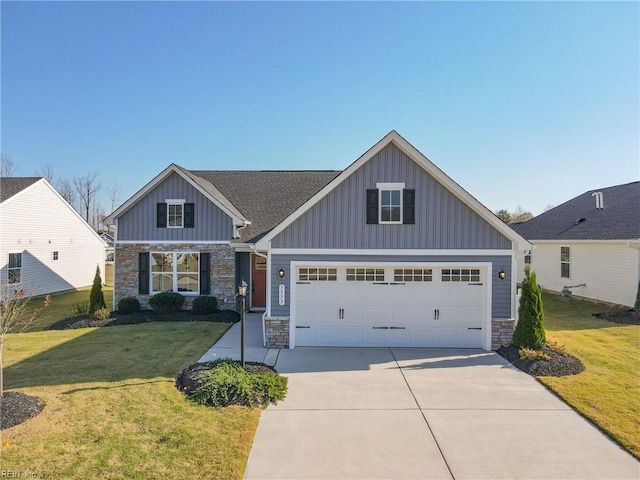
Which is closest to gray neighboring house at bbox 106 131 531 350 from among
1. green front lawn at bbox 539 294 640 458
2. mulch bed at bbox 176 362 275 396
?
mulch bed at bbox 176 362 275 396

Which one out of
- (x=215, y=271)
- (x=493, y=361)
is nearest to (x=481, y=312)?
(x=493, y=361)

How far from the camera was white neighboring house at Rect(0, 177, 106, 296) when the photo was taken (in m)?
18.4

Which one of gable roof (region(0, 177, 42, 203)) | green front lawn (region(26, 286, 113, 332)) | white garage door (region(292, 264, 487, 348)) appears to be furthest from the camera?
gable roof (region(0, 177, 42, 203))

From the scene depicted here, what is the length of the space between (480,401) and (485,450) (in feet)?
5.51

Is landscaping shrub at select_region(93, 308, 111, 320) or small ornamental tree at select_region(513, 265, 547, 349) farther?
landscaping shrub at select_region(93, 308, 111, 320)

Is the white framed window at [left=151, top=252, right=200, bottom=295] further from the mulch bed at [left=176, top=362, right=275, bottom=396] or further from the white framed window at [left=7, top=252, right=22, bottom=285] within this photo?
the white framed window at [left=7, top=252, right=22, bottom=285]

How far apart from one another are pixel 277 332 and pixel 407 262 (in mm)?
3963

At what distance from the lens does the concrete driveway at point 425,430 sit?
488cm

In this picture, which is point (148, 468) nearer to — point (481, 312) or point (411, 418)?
point (411, 418)

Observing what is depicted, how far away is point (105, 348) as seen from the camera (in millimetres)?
9930

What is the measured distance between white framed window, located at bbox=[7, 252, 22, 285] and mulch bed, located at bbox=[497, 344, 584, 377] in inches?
857

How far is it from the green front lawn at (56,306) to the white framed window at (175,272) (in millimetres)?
3554

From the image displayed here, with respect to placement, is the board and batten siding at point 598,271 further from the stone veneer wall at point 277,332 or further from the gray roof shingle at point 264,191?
the stone veneer wall at point 277,332

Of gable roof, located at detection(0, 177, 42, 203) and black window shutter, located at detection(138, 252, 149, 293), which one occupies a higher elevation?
gable roof, located at detection(0, 177, 42, 203)
